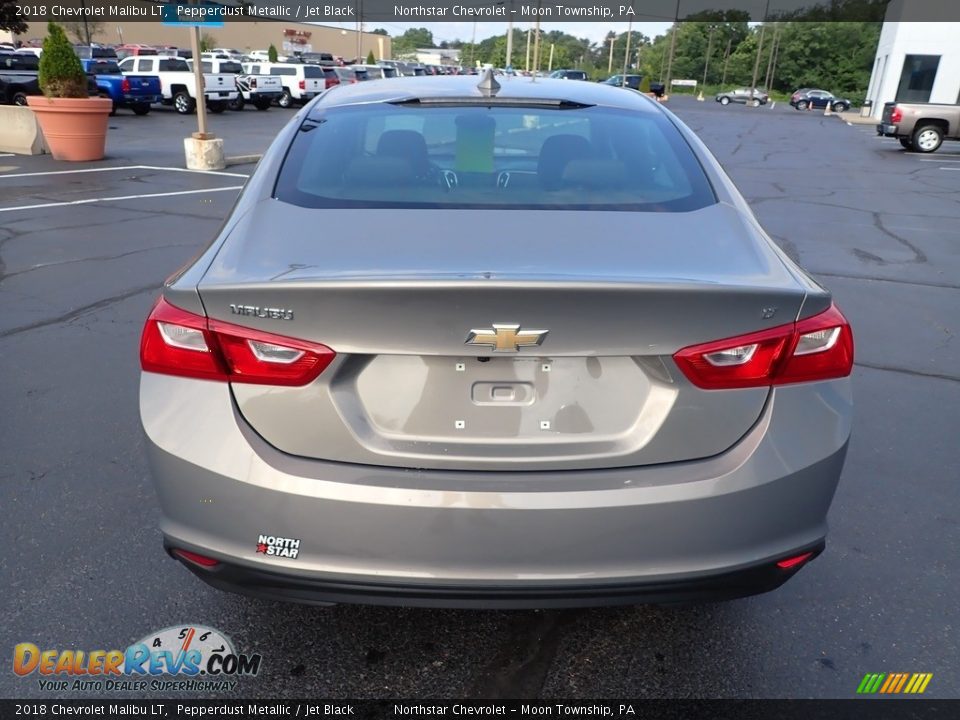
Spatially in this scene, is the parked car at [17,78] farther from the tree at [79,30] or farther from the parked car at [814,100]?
the parked car at [814,100]

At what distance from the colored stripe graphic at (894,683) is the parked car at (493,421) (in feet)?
1.94

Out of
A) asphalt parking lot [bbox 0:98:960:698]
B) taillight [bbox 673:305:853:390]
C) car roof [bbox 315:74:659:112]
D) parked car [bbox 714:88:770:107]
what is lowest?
parked car [bbox 714:88:770:107]

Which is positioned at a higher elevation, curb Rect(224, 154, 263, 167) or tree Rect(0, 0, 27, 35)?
tree Rect(0, 0, 27, 35)

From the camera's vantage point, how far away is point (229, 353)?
1954mm

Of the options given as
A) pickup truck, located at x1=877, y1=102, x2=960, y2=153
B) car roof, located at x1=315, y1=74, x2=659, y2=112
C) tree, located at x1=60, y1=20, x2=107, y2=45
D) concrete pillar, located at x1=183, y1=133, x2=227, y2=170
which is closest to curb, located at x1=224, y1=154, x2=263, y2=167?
concrete pillar, located at x1=183, y1=133, x2=227, y2=170

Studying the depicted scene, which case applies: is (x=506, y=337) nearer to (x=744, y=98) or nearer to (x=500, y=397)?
(x=500, y=397)

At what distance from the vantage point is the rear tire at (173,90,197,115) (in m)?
28.6

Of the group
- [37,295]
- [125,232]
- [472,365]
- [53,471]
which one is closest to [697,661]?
[472,365]

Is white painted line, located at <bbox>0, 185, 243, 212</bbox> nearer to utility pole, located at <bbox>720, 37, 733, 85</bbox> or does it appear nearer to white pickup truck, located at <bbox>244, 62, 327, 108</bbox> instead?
white pickup truck, located at <bbox>244, 62, 327, 108</bbox>

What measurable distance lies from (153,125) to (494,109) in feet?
76.2

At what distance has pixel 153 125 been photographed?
2323cm

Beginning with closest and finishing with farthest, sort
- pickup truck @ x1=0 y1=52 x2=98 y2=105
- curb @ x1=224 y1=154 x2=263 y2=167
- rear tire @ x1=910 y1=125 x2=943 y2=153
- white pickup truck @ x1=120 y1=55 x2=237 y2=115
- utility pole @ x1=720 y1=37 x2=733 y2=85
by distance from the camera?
curb @ x1=224 y1=154 x2=263 y2=167, rear tire @ x1=910 y1=125 x2=943 y2=153, pickup truck @ x1=0 y1=52 x2=98 y2=105, white pickup truck @ x1=120 y1=55 x2=237 y2=115, utility pole @ x1=720 y1=37 x2=733 y2=85

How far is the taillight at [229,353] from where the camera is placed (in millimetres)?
1904

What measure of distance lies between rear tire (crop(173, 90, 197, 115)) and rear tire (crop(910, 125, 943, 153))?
23897mm
